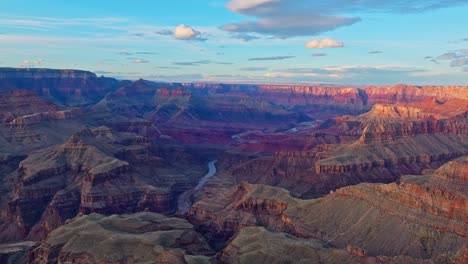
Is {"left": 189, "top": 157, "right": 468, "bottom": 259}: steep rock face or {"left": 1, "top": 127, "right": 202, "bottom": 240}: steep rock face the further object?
A: {"left": 1, "top": 127, "right": 202, "bottom": 240}: steep rock face

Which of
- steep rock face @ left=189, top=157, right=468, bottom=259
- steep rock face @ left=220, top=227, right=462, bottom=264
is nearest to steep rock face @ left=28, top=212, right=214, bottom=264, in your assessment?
steep rock face @ left=220, top=227, right=462, bottom=264

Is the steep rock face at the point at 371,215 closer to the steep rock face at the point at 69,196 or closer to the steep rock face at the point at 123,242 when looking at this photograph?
the steep rock face at the point at 123,242

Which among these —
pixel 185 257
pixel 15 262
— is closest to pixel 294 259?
pixel 185 257

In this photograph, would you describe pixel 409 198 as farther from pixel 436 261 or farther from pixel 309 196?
pixel 309 196

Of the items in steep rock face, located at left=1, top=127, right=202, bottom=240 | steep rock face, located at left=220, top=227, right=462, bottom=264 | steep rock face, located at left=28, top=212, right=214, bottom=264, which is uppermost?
steep rock face, located at left=220, top=227, right=462, bottom=264

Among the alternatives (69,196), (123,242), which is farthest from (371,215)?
(69,196)

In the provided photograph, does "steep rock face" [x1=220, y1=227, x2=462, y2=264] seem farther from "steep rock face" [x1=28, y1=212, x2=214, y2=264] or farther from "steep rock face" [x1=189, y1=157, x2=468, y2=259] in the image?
"steep rock face" [x1=28, y1=212, x2=214, y2=264]

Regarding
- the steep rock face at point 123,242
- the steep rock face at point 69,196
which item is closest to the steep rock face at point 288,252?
the steep rock face at point 123,242
